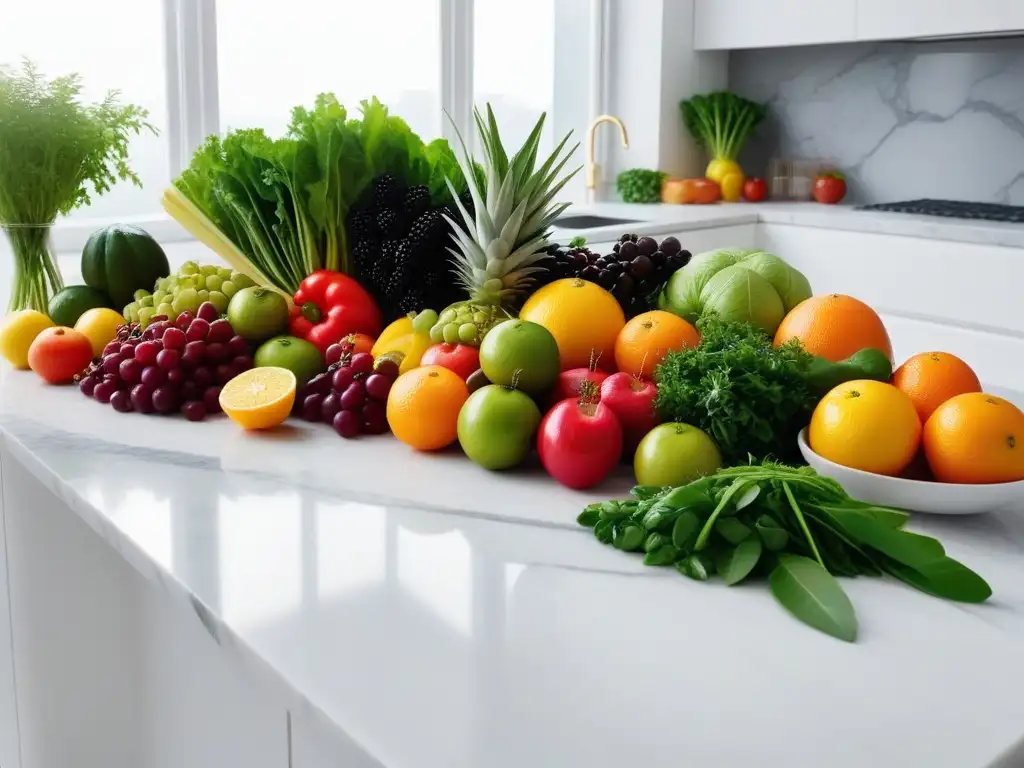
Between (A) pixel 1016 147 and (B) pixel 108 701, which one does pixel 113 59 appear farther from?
(A) pixel 1016 147

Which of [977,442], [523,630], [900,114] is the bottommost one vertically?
→ [523,630]

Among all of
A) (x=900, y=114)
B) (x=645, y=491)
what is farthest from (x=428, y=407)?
(x=900, y=114)

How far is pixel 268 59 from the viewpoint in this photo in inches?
131

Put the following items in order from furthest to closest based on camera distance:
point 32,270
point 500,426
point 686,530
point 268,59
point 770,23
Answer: point 770,23, point 268,59, point 32,270, point 500,426, point 686,530

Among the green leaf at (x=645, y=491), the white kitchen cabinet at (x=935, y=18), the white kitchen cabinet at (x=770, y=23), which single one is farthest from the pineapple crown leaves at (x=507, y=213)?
the white kitchen cabinet at (x=770, y=23)

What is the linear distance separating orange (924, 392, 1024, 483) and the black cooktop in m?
2.41

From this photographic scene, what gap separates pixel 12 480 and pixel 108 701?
0.32m

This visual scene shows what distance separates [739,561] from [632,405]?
31 cm

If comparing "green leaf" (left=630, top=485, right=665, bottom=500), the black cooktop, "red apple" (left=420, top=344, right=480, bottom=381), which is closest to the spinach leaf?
"green leaf" (left=630, top=485, right=665, bottom=500)

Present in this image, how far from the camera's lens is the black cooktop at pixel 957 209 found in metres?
3.26

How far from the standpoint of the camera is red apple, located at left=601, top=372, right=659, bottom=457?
1.15 metres

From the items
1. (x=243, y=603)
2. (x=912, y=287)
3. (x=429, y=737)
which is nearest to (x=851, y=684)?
(x=429, y=737)

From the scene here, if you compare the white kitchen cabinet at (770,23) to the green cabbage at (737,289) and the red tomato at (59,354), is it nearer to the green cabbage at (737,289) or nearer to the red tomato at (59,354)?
the green cabbage at (737,289)

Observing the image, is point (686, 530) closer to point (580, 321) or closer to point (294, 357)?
point (580, 321)
